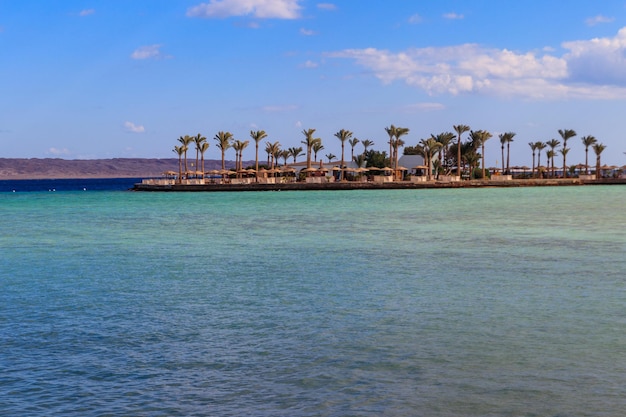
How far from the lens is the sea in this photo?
8297 mm

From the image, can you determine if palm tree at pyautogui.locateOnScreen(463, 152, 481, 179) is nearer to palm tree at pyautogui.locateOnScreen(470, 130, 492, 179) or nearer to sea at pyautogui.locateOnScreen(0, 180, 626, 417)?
palm tree at pyautogui.locateOnScreen(470, 130, 492, 179)

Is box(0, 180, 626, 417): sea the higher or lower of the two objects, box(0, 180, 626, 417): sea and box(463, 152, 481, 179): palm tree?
the lower

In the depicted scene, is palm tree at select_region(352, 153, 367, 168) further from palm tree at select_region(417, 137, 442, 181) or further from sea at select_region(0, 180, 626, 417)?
sea at select_region(0, 180, 626, 417)

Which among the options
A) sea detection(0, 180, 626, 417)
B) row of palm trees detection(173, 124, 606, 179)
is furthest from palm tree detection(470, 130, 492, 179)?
sea detection(0, 180, 626, 417)

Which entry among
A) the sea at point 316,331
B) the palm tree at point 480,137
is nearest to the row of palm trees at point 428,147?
the palm tree at point 480,137

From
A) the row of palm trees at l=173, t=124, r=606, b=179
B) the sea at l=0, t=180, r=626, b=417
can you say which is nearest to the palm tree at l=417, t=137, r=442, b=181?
the row of palm trees at l=173, t=124, r=606, b=179

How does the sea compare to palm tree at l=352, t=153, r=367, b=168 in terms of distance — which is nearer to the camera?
the sea

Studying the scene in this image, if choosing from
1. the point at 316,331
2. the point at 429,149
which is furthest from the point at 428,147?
the point at 316,331

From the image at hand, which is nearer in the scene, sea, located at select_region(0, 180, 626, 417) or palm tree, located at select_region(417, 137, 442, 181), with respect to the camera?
sea, located at select_region(0, 180, 626, 417)

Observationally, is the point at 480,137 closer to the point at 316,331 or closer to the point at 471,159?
the point at 471,159

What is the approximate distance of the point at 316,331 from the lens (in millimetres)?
11680

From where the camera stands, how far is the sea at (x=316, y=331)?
8297mm

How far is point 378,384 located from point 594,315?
5.56 m

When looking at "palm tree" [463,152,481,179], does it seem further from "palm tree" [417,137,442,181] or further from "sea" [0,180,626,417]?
"sea" [0,180,626,417]
